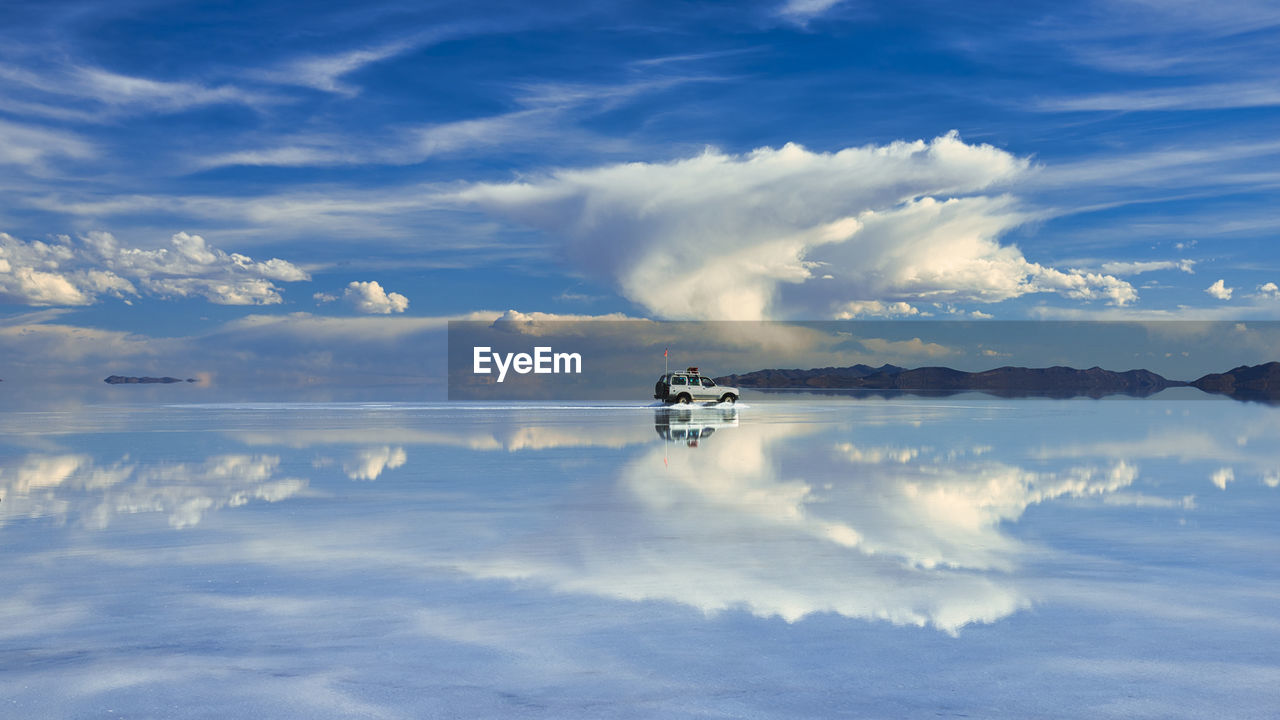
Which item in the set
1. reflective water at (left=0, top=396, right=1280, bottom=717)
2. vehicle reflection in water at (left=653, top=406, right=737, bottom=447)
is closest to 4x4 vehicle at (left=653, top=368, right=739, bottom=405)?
vehicle reflection in water at (left=653, top=406, right=737, bottom=447)

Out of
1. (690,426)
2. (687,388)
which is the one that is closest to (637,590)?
(690,426)

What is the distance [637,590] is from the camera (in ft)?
31.4

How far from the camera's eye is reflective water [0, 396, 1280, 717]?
6.66 m

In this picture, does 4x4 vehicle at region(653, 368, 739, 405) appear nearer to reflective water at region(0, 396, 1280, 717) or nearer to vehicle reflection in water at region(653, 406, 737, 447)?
vehicle reflection in water at region(653, 406, 737, 447)

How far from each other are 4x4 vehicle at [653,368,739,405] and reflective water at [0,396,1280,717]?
128 feet

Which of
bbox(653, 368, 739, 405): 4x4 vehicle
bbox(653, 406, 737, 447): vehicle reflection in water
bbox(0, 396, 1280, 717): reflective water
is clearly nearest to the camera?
bbox(0, 396, 1280, 717): reflective water

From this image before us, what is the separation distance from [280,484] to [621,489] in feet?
21.9

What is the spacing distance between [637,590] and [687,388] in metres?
51.7

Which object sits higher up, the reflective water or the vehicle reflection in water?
the vehicle reflection in water

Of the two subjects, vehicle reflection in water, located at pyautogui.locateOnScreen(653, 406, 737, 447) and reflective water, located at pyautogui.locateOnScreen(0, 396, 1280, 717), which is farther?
vehicle reflection in water, located at pyautogui.locateOnScreen(653, 406, 737, 447)

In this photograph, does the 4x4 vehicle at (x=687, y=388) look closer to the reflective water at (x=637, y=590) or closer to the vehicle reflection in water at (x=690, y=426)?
the vehicle reflection in water at (x=690, y=426)

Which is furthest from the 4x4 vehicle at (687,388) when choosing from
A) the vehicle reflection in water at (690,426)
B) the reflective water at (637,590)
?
the reflective water at (637,590)

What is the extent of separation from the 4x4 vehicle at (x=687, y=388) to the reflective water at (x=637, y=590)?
3906cm

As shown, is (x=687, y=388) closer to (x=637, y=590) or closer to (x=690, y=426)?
(x=690, y=426)
